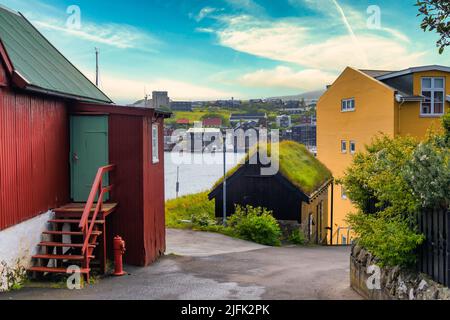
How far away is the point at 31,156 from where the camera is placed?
39.9 feet

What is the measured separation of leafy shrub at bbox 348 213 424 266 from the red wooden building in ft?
20.7

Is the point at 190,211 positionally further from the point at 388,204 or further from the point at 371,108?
the point at 388,204

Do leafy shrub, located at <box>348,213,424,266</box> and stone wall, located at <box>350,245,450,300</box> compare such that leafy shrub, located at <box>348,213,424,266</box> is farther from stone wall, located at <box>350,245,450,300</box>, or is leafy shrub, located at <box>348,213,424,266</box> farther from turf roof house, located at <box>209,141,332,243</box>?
turf roof house, located at <box>209,141,332,243</box>

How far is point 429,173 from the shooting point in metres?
7.89

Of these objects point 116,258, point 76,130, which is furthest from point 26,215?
point 76,130

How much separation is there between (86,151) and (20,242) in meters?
3.62

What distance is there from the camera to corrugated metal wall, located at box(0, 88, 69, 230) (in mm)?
10930

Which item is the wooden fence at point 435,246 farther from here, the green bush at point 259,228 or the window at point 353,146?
the window at point 353,146

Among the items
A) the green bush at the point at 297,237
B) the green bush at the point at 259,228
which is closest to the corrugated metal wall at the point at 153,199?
the green bush at the point at 259,228

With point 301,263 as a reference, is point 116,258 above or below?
above

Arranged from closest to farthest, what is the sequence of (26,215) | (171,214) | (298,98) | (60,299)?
(60,299)
(26,215)
(171,214)
(298,98)

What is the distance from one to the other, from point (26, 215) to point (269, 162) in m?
14.9

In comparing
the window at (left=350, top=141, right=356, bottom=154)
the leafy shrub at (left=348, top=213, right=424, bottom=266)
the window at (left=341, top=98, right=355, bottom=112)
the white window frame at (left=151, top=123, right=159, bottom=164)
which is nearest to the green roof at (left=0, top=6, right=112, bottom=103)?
the white window frame at (left=151, top=123, right=159, bottom=164)

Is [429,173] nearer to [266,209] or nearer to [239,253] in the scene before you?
[239,253]
